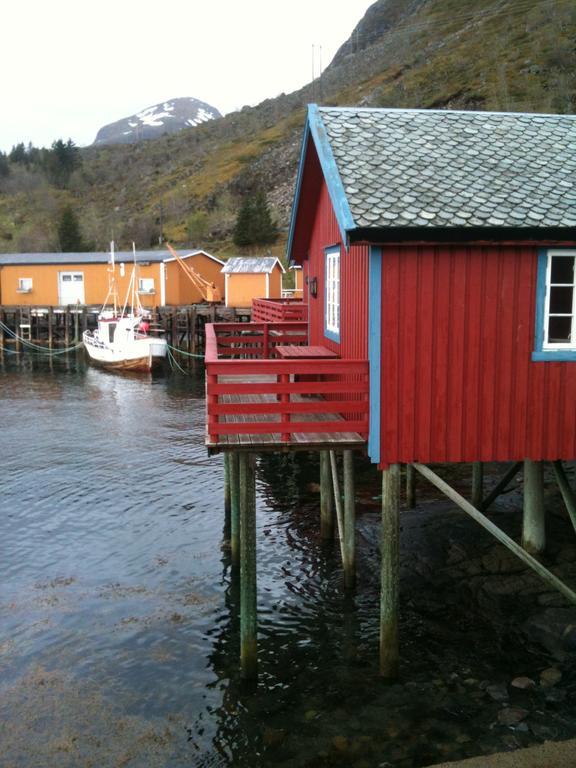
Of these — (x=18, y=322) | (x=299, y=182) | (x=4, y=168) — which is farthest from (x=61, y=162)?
(x=299, y=182)

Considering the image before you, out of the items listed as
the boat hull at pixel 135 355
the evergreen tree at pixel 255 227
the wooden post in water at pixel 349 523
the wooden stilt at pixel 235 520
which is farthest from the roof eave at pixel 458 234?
the evergreen tree at pixel 255 227

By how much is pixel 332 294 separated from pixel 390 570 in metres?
5.55

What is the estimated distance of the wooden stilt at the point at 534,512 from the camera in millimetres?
11984

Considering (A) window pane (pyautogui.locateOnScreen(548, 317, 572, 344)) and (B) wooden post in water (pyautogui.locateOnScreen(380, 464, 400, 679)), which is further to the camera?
(A) window pane (pyautogui.locateOnScreen(548, 317, 572, 344))

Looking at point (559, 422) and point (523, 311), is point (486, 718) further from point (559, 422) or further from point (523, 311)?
point (523, 311)

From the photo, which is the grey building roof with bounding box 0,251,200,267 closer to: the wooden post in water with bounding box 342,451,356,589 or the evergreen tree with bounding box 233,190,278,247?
the evergreen tree with bounding box 233,190,278,247

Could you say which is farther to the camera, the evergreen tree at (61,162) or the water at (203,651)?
the evergreen tree at (61,162)

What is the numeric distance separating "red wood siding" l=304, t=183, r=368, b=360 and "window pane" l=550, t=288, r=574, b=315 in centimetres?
277

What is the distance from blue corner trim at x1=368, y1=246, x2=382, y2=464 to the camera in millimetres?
9055

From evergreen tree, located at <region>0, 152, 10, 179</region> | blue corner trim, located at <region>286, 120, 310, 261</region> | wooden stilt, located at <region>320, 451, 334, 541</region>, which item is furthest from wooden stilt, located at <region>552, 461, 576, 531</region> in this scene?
evergreen tree, located at <region>0, 152, 10, 179</region>

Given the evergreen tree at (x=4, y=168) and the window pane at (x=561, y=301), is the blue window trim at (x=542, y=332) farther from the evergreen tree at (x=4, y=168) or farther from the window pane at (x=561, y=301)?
the evergreen tree at (x=4, y=168)

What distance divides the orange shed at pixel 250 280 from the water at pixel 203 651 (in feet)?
104

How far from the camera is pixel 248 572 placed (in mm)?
9797

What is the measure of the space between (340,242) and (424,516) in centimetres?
610
